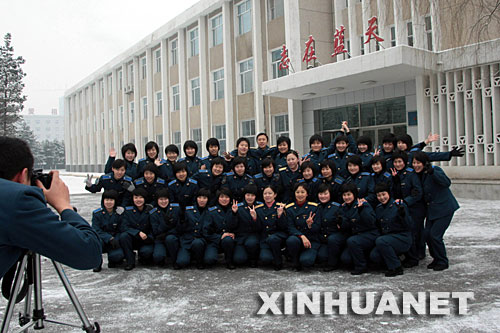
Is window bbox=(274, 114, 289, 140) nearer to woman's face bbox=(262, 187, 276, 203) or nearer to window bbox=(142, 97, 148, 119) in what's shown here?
woman's face bbox=(262, 187, 276, 203)

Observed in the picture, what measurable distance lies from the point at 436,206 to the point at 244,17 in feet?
55.1

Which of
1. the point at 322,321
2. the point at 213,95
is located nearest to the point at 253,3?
the point at 213,95

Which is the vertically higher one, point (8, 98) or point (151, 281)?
point (8, 98)

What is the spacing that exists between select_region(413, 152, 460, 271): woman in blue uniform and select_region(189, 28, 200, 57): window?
2015cm

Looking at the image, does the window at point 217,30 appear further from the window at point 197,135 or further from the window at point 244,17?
the window at point 197,135

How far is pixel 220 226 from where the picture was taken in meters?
5.83

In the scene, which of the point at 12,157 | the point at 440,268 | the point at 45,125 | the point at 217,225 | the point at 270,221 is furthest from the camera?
the point at 45,125

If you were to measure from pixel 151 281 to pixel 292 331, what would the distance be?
2199 millimetres

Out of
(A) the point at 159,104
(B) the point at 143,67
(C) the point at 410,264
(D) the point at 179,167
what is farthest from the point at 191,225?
(B) the point at 143,67

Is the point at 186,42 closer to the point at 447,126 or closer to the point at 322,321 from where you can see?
the point at 447,126

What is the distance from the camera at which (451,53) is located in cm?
1181

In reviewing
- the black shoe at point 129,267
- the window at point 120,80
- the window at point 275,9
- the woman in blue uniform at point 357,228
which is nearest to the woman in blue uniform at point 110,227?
the black shoe at point 129,267

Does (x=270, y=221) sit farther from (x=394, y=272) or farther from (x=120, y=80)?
(x=120, y=80)

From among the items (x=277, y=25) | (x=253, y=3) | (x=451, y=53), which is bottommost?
(x=451, y=53)
